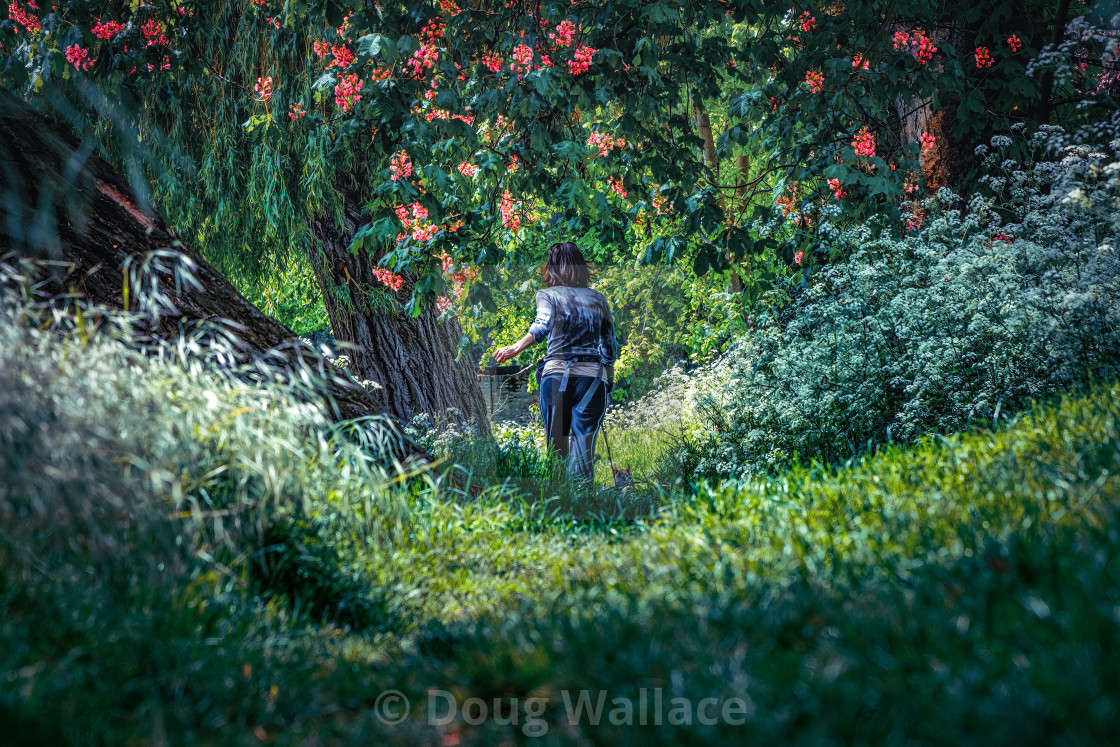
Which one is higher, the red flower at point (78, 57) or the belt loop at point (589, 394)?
the red flower at point (78, 57)

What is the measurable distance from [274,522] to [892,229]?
496cm

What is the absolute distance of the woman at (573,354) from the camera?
6043mm

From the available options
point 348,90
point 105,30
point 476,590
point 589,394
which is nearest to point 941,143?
point 589,394

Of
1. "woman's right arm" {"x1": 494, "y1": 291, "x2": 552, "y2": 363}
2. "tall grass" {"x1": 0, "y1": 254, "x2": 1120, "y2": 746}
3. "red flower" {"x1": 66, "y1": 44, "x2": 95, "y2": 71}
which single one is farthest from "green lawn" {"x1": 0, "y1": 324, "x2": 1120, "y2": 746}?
"red flower" {"x1": 66, "y1": 44, "x2": 95, "y2": 71}

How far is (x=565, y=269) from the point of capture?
20.4 ft

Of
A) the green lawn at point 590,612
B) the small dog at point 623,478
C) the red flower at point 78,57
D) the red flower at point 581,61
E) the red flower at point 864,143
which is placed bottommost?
the small dog at point 623,478

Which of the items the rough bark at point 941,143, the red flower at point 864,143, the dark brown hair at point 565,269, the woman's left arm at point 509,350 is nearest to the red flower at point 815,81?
the red flower at point 864,143

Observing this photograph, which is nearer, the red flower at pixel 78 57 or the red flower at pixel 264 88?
the red flower at pixel 78 57

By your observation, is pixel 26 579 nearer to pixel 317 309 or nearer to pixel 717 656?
pixel 717 656

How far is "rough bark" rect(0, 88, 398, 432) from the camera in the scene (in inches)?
149

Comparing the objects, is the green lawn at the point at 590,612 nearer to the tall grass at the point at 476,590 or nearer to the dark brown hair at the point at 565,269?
the tall grass at the point at 476,590

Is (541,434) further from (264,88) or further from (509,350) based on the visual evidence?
(264,88)

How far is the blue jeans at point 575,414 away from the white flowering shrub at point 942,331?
970mm

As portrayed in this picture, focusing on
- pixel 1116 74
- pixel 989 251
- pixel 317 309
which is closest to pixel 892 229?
pixel 989 251
